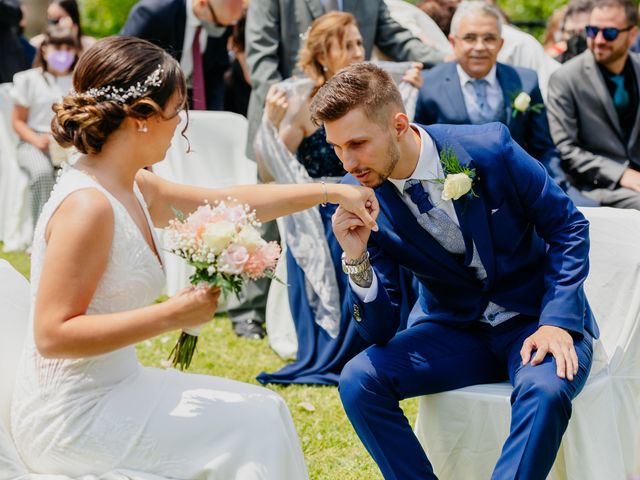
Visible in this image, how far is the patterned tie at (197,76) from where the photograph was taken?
21.9 ft

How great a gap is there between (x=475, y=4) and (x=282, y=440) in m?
3.89

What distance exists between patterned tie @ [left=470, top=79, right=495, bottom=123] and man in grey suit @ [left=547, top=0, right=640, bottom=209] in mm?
555

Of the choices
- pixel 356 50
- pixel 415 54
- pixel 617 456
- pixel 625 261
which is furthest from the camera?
pixel 415 54

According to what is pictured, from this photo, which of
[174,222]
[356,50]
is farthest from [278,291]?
[174,222]

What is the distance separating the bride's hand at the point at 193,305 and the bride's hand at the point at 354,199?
2.56ft

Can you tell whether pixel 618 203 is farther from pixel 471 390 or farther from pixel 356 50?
pixel 471 390

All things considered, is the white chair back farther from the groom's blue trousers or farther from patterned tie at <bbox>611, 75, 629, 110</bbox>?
patterned tie at <bbox>611, 75, 629, 110</bbox>

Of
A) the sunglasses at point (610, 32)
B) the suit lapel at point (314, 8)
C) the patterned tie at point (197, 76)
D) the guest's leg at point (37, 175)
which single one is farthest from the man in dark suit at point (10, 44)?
the sunglasses at point (610, 32)

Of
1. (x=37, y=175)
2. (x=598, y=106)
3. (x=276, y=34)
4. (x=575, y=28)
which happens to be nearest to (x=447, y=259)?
(x=276, y=34)

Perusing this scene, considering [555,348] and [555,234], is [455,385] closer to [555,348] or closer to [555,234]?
[555,348]

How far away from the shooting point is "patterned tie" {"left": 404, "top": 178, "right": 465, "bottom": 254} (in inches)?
132

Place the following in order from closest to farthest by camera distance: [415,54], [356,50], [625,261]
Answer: [625,261], [356,50], [415,54]

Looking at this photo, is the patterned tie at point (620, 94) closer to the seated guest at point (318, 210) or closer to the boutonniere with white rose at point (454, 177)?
the seated guest at point (318, 210)

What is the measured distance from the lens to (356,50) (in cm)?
534
